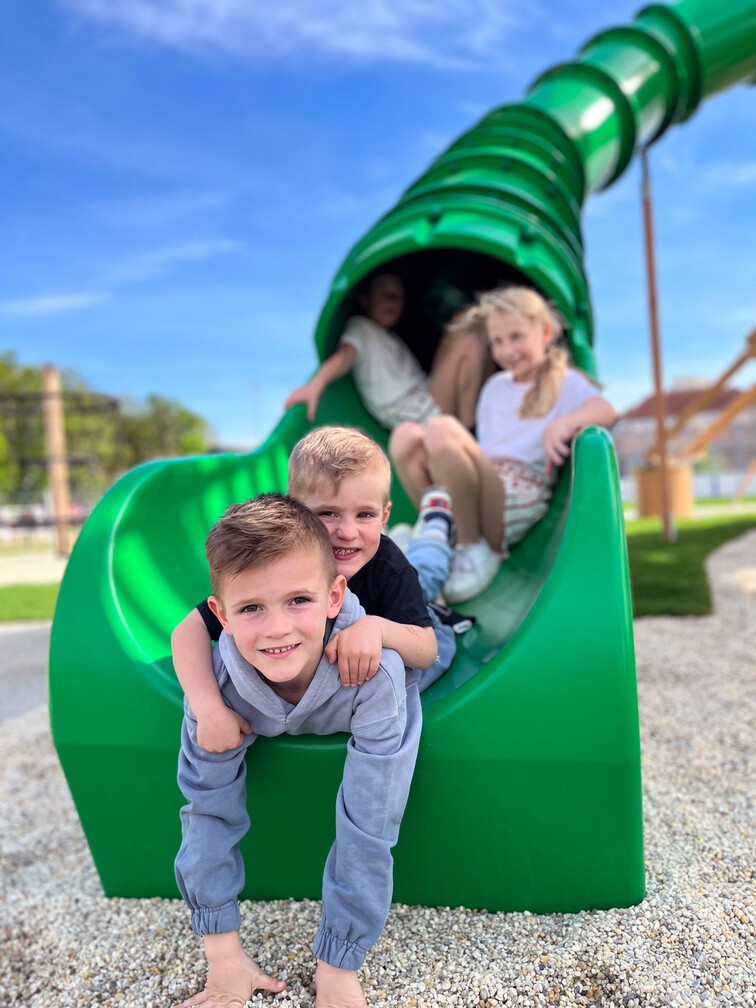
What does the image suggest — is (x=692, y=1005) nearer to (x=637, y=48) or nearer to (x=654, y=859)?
(x=654, y=859)

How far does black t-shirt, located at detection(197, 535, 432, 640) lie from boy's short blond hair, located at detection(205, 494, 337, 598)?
23 cm

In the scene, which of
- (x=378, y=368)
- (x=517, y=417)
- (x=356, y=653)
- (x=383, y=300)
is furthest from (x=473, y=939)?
(x=383, y=300)

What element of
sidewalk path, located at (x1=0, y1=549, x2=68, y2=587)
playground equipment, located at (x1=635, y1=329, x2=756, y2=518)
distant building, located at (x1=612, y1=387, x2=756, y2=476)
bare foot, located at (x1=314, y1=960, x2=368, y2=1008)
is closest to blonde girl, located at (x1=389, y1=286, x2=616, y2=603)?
bare foot, located at (x1=314, y1=960, x2=368, y2=1008)

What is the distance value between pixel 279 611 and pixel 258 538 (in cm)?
10

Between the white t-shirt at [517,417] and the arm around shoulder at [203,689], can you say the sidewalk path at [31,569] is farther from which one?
the arm around shoulder at [203,689]

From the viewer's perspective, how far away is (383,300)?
3213mm

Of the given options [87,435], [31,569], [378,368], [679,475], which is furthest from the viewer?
[87,435]

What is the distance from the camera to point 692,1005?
103cm

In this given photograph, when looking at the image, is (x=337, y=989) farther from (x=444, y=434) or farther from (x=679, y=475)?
(x=679, y=475)

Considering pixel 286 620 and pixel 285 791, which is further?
pixel 285 791

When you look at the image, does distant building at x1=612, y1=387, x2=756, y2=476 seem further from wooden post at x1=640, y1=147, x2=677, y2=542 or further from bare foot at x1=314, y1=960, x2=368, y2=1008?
bare foot at x1=314, y1=960, x2=368, y2=1008

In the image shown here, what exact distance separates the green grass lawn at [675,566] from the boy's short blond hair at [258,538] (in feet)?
10.2

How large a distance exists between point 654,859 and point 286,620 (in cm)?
87

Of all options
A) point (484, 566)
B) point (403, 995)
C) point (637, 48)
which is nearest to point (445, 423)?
point (484, 566)
